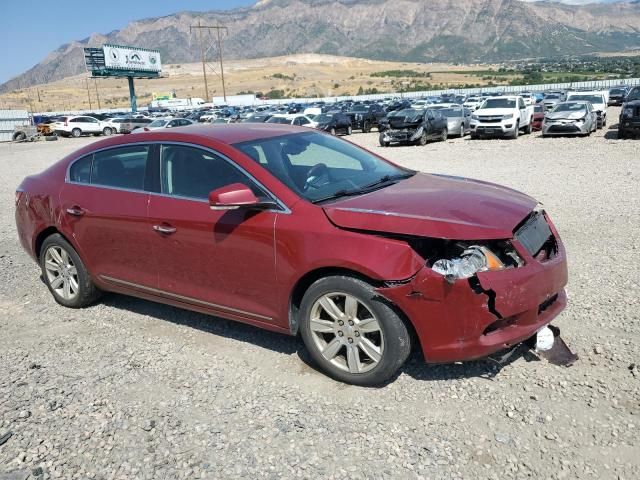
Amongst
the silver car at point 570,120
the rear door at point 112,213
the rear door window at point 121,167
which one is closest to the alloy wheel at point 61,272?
the rear door at point 112,213

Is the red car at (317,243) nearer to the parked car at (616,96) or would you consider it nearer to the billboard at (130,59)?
the parked car at (616,96)

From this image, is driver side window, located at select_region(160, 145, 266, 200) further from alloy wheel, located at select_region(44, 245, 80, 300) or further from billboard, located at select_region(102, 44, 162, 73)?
billboard, located at select_region(102, 44, 162, 73)

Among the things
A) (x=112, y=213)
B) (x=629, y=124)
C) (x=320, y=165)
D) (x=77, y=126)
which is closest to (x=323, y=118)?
(x=629, y=124)

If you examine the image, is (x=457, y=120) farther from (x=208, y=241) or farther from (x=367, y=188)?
(x=208, y=241)

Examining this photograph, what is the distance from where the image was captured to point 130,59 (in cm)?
7106

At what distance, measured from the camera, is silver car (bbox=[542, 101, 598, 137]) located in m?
20.5

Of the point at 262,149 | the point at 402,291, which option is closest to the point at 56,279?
the point at 262,149

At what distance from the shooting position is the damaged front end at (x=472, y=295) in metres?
3.26

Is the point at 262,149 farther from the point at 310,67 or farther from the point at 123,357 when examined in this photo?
the point at 310,67

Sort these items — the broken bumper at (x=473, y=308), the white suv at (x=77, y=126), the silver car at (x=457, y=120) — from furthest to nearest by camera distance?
the white suv at (x=77, y=126)
the silver car at (x=457, y=120)
the broken bumper at (x=473, y=308)

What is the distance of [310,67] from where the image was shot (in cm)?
17125

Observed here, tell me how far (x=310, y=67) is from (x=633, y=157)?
165m

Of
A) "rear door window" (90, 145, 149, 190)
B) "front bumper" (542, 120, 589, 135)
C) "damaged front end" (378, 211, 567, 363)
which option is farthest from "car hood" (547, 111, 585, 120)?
"rear door window" (90, 145, 149, 190)

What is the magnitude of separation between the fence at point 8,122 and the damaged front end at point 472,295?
46302 millimetres
